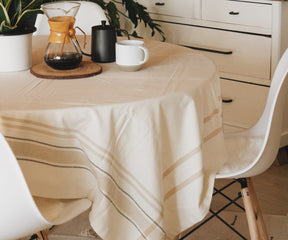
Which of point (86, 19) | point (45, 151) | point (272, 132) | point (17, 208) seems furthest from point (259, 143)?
point (86, 19)

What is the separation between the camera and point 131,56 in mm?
1640

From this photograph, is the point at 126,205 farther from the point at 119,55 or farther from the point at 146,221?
the point at 119,55

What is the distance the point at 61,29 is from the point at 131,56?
221 millimetres

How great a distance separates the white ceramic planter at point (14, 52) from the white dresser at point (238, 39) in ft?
4.48

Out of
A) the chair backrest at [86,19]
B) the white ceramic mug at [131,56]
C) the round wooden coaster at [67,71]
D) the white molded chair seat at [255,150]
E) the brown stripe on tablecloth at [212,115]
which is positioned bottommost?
the white molded chair seat at [255,150]

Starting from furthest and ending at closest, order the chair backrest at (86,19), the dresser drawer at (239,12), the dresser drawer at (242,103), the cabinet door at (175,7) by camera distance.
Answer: the cabinet door at (175,7), the dresser drawer at (242,103), the dresser drawer at (239,12), the chair backrest at (86,19)

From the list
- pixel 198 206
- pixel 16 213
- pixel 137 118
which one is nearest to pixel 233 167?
pixel 198 206

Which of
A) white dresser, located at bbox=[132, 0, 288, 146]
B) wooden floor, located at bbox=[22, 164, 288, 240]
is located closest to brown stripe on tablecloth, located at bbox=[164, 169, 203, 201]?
wooden floor, located at bbox=[22, 164, 288, 240]

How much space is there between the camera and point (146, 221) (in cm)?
146

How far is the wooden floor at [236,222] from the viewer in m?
2.20

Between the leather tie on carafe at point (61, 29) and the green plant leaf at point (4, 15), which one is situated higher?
the green plant leaf at point (4, 15)

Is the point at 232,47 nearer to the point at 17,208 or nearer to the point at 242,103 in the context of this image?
the point at 242,103

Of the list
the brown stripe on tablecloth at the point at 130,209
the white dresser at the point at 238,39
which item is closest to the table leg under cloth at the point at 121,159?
the brown stripe on tablecloth at the point at 130,209

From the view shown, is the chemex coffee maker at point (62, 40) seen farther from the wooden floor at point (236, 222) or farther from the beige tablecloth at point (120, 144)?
the wooden floor at point (236, 222)
